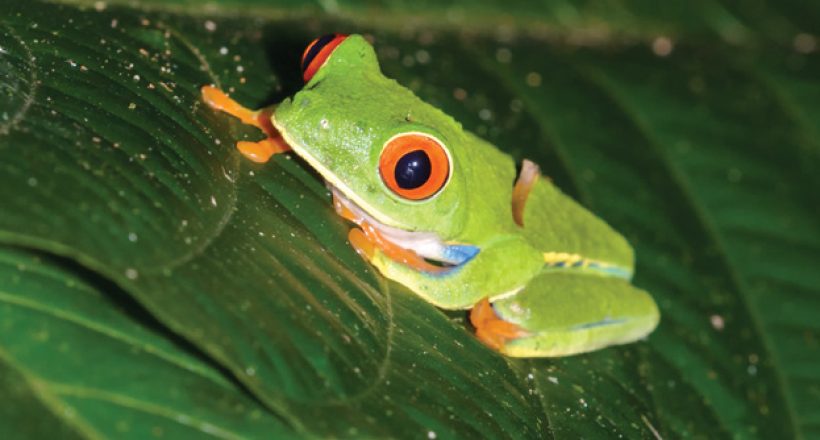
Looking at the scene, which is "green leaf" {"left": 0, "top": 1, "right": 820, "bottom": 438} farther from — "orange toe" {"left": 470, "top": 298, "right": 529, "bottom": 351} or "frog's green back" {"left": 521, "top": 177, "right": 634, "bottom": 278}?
"frog's green back" {"left": 521, "top": 177, "right": 634, "bottom": 278}

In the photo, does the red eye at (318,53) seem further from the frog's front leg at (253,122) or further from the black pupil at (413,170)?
the black pupil at (413,170)

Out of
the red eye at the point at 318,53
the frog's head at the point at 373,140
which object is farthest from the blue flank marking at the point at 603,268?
the red eye at the point at 318,53

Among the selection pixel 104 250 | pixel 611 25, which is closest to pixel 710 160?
pixel 611 25

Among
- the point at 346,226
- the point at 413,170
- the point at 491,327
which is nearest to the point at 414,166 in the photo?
the point at 413,170

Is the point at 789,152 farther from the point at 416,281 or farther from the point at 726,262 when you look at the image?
the point at 416,281

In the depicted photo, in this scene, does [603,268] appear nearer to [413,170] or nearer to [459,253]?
[459,253]

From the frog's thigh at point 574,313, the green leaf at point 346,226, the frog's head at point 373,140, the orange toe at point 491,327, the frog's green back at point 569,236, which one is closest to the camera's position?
the green leaf at point 346,226
